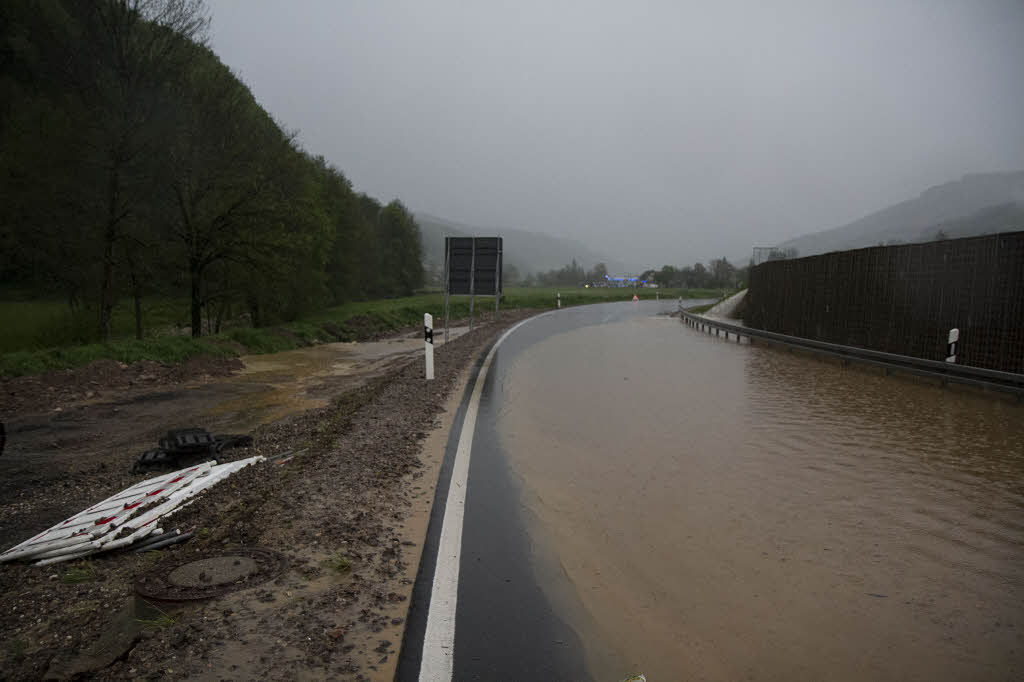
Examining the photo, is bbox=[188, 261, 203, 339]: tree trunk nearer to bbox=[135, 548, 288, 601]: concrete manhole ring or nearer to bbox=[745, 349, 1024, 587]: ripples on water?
bbox=[745, 349, 1024, 587]: ripples on water

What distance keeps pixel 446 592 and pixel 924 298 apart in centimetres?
1532

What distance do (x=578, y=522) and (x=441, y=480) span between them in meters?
1.56

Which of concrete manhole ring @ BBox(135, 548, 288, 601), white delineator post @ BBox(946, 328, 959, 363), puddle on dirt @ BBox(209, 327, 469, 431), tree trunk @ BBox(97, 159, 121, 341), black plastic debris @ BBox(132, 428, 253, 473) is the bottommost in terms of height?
puddle on dirt @ BBox(209, 327, 469, 431)

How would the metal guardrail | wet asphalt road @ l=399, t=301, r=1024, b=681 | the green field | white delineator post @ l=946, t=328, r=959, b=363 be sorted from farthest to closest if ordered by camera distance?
the green field → white delineator post @ l=946, t=328, r=959, b=363 → the metal guardrail → wet asphalt road @ l=399, t=301, r=1024, b=681

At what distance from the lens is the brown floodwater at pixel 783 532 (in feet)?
10.5

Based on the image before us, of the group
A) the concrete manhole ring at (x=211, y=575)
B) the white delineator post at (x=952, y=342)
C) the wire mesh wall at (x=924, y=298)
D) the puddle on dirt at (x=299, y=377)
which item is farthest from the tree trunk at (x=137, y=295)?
the white delineator post at (x=952, y=342)

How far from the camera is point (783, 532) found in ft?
15.6

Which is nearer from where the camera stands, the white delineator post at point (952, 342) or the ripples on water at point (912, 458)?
the ripples on water at point (912, 458)

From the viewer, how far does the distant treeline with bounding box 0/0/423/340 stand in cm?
1820

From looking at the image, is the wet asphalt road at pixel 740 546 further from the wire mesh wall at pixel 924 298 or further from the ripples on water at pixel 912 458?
the wire mesh wall at pixel 924 298

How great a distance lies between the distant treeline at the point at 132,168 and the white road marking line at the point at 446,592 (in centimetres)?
1762

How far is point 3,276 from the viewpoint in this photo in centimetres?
2306

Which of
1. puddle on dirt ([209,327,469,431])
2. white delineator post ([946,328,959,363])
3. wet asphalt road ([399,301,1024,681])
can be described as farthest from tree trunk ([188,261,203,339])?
white delineator post ([946,328,959,363])

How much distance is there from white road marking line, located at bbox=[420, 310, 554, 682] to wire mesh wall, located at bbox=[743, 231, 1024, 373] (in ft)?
37.8
